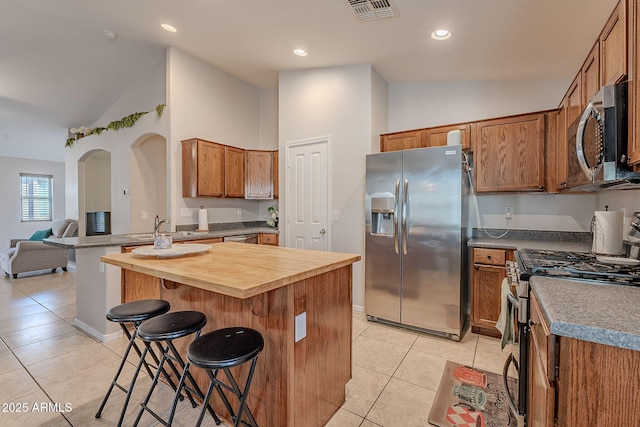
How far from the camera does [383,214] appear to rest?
10.6ft

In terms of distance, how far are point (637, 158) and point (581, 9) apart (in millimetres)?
1670

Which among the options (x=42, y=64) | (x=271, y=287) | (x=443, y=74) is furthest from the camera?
(x=42, y=64)

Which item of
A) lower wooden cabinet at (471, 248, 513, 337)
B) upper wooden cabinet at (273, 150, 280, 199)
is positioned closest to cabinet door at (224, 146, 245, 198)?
upper wooden cabinet at (273, 150, 280, 199)

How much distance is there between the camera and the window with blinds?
26.0ft

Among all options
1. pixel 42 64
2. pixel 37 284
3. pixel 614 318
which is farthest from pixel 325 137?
pixel 37 284

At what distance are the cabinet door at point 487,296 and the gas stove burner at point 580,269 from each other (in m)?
0.90

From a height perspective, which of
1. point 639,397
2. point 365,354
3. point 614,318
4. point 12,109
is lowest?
point 365,354

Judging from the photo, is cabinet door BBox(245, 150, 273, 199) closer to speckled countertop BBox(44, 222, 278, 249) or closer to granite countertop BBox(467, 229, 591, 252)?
speckled countertop BBox(44, 222, 278, 249)

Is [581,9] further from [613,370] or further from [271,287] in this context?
[271,287]

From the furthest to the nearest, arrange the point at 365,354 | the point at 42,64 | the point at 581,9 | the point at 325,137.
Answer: the point at 42,64 < the point at 325,137 < the point at 365,354 < the point at 581,9

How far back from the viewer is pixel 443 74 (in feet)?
11.7

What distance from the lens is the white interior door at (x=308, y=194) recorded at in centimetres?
389

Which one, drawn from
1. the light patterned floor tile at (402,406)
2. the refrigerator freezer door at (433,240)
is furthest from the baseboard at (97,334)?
the refrigerator freezer door at (433,240)

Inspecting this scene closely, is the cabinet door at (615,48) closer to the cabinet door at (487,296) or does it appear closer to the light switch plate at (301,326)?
the cabinet door at (487,296)
